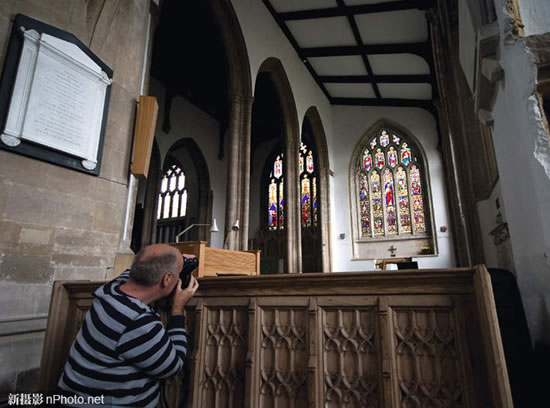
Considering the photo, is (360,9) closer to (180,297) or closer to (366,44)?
(366,44)

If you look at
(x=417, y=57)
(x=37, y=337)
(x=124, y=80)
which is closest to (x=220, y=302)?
(x=37, y=337)

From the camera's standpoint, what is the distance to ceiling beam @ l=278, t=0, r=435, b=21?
21.4 feet

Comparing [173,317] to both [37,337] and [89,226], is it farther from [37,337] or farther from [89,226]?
[89,226]

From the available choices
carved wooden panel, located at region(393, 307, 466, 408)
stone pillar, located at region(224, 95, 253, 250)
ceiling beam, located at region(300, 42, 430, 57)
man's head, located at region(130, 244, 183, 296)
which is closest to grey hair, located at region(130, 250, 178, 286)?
man's head, located at region(130, 244, 183, 296)

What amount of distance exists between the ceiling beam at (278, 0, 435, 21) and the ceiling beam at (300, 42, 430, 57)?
114cm

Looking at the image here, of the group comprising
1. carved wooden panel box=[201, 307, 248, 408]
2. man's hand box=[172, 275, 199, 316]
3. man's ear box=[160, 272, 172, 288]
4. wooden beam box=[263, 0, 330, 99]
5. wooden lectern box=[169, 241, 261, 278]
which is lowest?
carved wooden panel box=[201, 307, 248, 408]

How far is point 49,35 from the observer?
2664 mm

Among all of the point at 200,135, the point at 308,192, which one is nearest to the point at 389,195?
the point at 308,192

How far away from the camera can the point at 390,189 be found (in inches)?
418

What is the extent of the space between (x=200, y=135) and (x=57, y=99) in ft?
27.3

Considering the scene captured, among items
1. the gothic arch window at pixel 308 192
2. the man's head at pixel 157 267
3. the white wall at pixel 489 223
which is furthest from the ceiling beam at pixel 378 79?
the man's head at pixel 157 267

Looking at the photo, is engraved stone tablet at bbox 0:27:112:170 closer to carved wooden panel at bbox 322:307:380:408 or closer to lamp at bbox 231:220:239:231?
carved wooden panel at bbox 322:307:380:408

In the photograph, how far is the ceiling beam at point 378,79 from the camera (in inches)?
350

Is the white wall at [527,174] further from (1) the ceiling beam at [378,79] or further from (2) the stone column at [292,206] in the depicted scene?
(1) the ceiling beam at [378,79]
